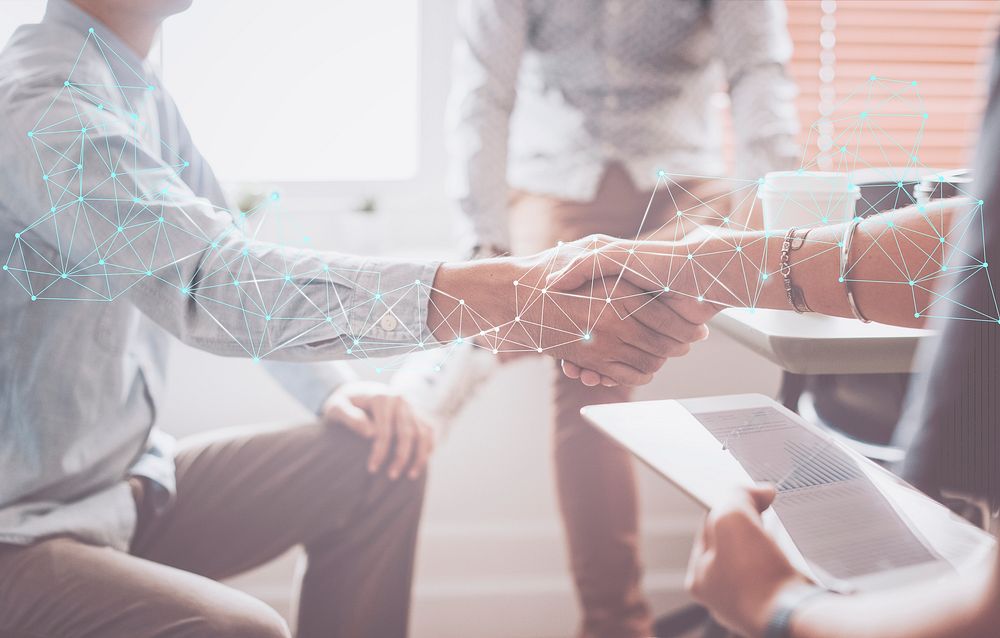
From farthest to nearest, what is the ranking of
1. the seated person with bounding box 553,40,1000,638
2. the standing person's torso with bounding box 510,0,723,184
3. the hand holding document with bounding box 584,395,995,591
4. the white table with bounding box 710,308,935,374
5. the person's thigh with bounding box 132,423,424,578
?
the standing person's torso with bounding box 510,0,723,184, the person's thigh with bounding box 132,423,424,578, the white table with bounding box 710,308,935,374, the hand holding document with bounding box 584,395,995,591, the seated person with bounding box 553,40,1000,638

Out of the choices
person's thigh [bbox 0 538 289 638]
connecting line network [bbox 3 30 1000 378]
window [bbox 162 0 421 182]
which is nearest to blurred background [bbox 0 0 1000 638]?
window [bbox 162 0 421 182]

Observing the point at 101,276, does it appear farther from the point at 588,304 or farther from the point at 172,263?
the point at 588,304

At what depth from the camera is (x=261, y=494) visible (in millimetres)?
946

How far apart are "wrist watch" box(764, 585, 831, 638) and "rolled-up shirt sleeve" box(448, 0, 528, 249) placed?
71cm

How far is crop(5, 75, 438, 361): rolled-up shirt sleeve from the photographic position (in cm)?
64

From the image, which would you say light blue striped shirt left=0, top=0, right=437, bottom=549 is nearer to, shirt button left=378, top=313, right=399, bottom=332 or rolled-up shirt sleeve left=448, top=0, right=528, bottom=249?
shirt button left=378, top=313, right=399, bottom=332

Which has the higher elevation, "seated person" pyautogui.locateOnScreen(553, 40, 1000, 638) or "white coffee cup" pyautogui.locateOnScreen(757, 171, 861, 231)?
"white coffee cup" pyautogui.locateOnScreen(757, 171, 861, 231)

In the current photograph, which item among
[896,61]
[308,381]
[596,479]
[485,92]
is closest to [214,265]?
[308,381]

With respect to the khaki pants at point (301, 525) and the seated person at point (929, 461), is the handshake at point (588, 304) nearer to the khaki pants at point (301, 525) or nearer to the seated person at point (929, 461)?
the seated person at point (929, 461)

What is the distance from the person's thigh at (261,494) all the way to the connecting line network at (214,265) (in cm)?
30

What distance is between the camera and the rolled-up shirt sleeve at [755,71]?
3.51ft

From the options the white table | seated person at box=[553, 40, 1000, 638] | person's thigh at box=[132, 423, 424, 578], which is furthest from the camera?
person's thigh at box=[132, 423, 424, 578]

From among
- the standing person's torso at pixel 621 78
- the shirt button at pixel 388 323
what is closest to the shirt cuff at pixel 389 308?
the shirt button at pixel 388 323

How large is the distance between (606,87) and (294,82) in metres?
0.49
